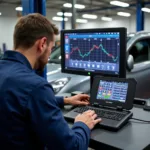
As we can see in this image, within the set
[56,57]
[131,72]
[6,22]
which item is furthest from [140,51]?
[6,22]

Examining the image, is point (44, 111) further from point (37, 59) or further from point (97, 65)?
point (97, 65)

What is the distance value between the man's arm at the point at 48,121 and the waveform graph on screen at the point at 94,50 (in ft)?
2.95

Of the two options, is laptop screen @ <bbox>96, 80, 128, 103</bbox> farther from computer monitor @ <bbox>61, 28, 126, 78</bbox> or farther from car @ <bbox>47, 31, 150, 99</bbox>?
car @ <bbox>47, 31, 150, 99</bbox>

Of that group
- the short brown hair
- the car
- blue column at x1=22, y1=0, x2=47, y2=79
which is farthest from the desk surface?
blue column at x1=22, y1=0, x2=47, y2=79

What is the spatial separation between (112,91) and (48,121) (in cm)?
→ 80

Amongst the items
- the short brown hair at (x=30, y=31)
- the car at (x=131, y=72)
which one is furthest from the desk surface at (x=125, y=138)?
the car at (x=131, y=72)

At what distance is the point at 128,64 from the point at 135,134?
2036 millimetres

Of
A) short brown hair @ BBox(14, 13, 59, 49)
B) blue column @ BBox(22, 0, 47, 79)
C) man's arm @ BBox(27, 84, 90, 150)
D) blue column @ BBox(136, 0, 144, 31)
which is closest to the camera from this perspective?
man's arm @ BBox(27, 84, 90, 150)

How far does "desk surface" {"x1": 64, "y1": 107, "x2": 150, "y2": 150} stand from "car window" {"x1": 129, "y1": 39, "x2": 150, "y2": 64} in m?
2.63

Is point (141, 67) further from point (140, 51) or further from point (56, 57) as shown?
point (56, 57)

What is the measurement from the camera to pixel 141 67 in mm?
3988

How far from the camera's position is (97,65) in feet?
6.64

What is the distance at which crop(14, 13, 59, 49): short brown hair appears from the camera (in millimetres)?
1253

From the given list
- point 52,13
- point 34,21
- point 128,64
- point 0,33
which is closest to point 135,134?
point 34,21
